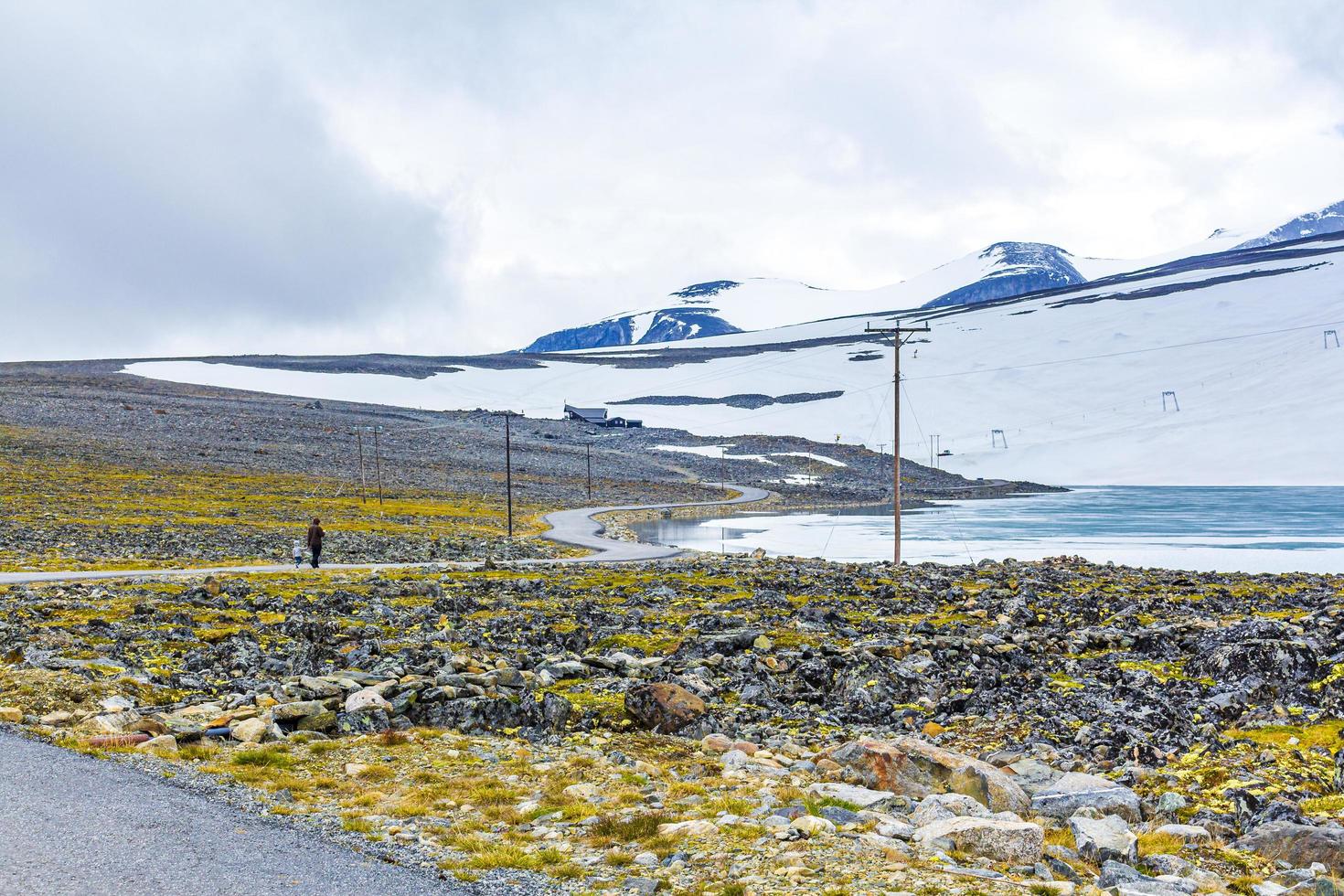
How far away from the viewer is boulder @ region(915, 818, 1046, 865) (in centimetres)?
845

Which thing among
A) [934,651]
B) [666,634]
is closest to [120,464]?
[666,634]

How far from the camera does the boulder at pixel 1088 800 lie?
9891 mm

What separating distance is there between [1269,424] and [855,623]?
131582mm

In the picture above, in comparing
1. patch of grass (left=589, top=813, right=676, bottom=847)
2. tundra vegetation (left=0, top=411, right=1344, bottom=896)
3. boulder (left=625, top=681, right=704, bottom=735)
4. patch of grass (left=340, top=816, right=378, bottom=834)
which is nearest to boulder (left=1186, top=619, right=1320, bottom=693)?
tundra vegetation (left=0, top=411, right=1344, bottom=896)

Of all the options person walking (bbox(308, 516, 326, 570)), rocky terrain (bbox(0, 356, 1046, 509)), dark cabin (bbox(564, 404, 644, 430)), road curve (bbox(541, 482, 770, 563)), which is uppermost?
dark cabin (bbox(564, 404, 644, 430))

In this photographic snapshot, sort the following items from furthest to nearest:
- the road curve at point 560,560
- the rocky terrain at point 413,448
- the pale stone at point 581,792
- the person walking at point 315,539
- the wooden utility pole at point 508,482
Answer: the rocky terrain at point 413,448
the wooden utility pole at point 508,482
the person walking at point 315,539
the road curve at point 560,560
the pale stone at point 581,792

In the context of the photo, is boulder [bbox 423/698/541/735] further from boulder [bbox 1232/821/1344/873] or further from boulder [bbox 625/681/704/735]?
boulder [bbox 1232/821/1344/873]

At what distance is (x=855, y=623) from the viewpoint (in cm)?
2525

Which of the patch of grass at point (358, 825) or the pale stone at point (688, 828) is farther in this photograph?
the patch of grass at point (358, 825)

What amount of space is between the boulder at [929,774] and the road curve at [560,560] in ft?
102

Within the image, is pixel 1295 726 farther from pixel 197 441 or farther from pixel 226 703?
pixel 197 441

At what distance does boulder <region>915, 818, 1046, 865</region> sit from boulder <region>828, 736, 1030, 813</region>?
54.0 inches

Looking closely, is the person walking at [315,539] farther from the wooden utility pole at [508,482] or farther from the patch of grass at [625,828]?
the patch of grass at [625,828]

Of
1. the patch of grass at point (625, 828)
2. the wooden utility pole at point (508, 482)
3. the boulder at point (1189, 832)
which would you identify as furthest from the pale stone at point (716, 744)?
the wooden utility pole at point (508, 482)
